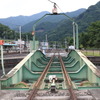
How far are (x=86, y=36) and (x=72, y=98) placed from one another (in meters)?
92.2

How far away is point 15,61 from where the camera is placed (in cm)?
2764

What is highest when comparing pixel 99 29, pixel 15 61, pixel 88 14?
pixel 88 14

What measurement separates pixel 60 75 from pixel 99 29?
79.6 m

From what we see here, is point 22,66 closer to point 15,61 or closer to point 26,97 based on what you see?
point 26,97

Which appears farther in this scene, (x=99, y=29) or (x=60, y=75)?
(x=99, y=29)

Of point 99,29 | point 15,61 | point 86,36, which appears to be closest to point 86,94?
point 15,61

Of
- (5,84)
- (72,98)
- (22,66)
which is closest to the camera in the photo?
(72,98)

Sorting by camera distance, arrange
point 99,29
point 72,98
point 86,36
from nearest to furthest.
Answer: point 72,98, point 99,29, point 86,36

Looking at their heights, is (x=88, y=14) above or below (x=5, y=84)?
above

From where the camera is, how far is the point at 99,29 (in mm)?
91938

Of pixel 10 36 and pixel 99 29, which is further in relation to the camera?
pixel 10 36

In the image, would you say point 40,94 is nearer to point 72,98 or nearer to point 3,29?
point 72,98

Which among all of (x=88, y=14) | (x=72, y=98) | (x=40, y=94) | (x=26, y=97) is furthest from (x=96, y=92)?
(x=88, y=14)

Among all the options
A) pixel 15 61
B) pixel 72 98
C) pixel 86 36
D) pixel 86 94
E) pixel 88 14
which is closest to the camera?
pixel 72 98
